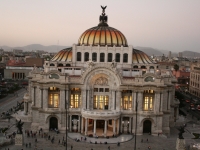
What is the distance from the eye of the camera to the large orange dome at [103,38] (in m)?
83.9

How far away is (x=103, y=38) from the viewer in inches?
3305

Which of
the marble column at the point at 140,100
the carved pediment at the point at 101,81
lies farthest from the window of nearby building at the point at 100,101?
the marble column at the point at 140,100

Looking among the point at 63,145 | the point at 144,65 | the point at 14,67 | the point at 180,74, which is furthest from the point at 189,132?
the point at 14,67

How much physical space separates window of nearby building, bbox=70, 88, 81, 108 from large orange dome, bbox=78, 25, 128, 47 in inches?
727

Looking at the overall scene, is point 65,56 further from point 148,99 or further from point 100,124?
point 148,99

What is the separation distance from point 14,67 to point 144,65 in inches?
4577

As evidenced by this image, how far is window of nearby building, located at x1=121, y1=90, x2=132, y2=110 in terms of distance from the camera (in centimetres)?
7069

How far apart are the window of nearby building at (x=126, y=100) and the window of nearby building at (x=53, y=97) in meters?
16.5

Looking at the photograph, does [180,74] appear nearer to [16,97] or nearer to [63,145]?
[16,97]

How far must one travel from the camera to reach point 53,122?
7238 centimetres

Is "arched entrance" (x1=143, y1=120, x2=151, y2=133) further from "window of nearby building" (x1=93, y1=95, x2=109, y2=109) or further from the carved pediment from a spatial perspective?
the carved pediment

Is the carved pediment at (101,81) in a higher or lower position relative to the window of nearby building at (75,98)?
higher

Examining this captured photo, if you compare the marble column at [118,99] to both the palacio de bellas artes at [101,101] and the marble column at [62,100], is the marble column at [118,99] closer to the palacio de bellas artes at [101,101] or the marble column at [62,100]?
the palacio de bellas artes at [101,101]

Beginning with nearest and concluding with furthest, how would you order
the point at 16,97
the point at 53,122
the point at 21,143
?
1. the point at 21,143
2. the point at 53,122
3. the point at 16,97
